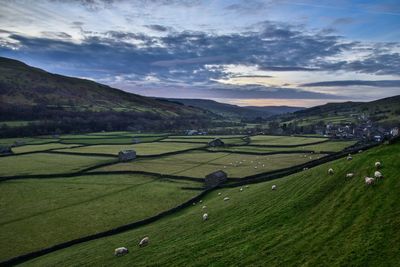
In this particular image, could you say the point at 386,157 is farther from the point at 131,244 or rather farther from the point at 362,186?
the point at 131,244

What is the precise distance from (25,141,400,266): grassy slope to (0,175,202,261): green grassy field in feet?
19.9

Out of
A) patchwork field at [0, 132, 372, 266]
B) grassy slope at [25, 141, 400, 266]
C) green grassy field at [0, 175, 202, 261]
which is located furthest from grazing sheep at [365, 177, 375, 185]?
green grassy field at [0, 175, 202, 261]

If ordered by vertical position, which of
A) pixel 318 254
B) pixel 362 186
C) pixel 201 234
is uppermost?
pixel 362 186

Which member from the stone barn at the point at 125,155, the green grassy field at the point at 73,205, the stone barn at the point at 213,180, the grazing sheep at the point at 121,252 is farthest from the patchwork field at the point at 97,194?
the stone barn at the point at 125,155

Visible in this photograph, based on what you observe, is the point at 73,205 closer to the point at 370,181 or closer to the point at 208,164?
the point at 208,164

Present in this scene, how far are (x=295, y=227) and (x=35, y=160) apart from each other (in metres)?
78.5

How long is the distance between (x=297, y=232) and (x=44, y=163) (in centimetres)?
7306

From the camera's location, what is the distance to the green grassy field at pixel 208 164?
6793cm

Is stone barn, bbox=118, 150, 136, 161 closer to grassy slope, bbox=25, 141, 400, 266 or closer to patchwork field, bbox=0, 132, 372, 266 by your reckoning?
patchwork field, bbox=0, 132, 372, 266

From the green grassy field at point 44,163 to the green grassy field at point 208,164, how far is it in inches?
277

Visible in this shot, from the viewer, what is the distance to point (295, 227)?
2081 cm

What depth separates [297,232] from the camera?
20.0 m

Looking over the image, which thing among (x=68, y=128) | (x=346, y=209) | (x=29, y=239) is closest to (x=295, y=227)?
(x=346, y=209)

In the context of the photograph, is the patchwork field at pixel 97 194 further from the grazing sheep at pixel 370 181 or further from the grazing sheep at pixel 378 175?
the grazing sheep at pixel 378 175
